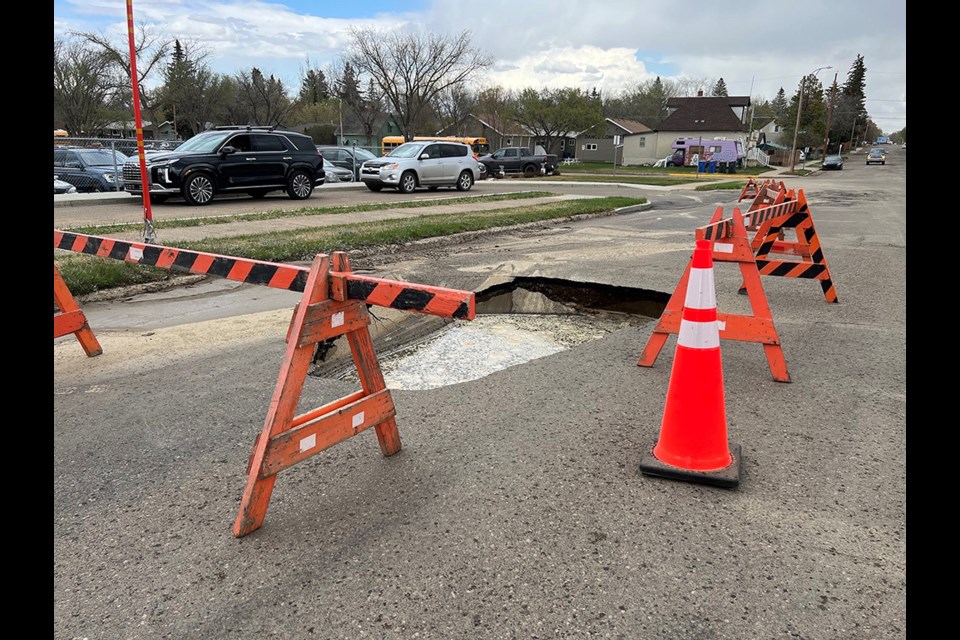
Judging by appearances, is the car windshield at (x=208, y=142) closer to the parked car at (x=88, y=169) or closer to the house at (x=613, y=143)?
the parked car at (x=88, y=169)

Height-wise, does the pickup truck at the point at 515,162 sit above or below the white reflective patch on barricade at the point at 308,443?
above

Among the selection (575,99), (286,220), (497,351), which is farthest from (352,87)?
(497,351)

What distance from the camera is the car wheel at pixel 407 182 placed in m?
22.2

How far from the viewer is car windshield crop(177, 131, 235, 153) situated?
16.5 meters

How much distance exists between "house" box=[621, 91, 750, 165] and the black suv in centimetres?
6428

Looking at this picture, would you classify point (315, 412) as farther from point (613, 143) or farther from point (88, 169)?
point (613, 143)

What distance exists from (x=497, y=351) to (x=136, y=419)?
2.70 m

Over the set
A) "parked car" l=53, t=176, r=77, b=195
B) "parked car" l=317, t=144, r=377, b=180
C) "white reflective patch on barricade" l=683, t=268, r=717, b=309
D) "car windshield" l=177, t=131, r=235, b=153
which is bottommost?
"white reflective patch on barricade" l=683, t=268, r=717, b=309

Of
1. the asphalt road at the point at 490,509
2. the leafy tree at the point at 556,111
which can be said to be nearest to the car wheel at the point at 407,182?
A: the asphalt road at the point at 490,509

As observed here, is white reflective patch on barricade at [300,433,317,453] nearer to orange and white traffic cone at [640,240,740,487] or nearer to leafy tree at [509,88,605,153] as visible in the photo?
orange and white traffic cone at [640,240,740,487]

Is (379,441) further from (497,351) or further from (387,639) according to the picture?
(497,351)

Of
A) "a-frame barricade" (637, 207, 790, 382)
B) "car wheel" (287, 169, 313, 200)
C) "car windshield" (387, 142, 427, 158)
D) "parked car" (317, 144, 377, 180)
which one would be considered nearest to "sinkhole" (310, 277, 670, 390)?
"a-frame barricade" (637, 207, 790, 382)

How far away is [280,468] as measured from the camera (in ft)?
9.30

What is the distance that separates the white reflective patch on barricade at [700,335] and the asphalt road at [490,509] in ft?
2.15
